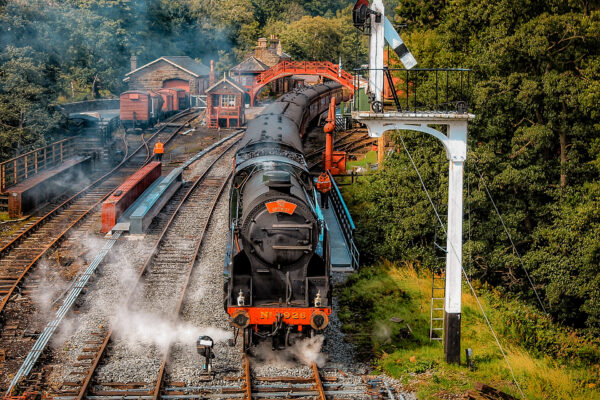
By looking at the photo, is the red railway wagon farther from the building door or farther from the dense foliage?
the dense foliage

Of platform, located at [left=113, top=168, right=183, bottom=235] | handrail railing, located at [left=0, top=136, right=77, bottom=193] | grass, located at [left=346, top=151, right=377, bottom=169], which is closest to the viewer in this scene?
platform, located at [left=113, top=168, right=183, bottom=235]

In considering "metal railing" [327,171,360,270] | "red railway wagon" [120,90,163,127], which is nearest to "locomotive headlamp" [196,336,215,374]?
"metal railing" [327,171,360,270]

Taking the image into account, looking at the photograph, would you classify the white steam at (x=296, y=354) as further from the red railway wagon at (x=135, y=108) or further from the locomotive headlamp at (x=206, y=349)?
the red railway wagon at (x=135, y=108)

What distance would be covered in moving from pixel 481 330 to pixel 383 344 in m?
2.36

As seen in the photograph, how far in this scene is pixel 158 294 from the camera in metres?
14.6

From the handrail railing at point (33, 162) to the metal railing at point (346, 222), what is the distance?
1138 centimetres

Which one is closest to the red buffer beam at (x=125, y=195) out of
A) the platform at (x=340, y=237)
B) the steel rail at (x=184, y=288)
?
the steel rail at (x=184, y=288)

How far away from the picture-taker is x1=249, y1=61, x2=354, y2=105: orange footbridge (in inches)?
1829

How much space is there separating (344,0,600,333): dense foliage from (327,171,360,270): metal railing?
0.69m

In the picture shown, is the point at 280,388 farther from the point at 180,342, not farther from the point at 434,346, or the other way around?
the point at 434,346

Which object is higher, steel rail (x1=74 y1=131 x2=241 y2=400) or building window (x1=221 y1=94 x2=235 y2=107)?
building window (x1=221 y1=94 x2=235 y2=107)

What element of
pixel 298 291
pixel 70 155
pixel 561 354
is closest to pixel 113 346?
pixel 298 291

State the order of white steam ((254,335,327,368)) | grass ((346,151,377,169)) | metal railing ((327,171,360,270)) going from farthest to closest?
1. grass ((346,151,377,169))
2. metal railing ((327,171,360,270))
3. white steam ((254,335,327,368))

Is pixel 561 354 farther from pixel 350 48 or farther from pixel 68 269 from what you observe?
pixel 350 48
